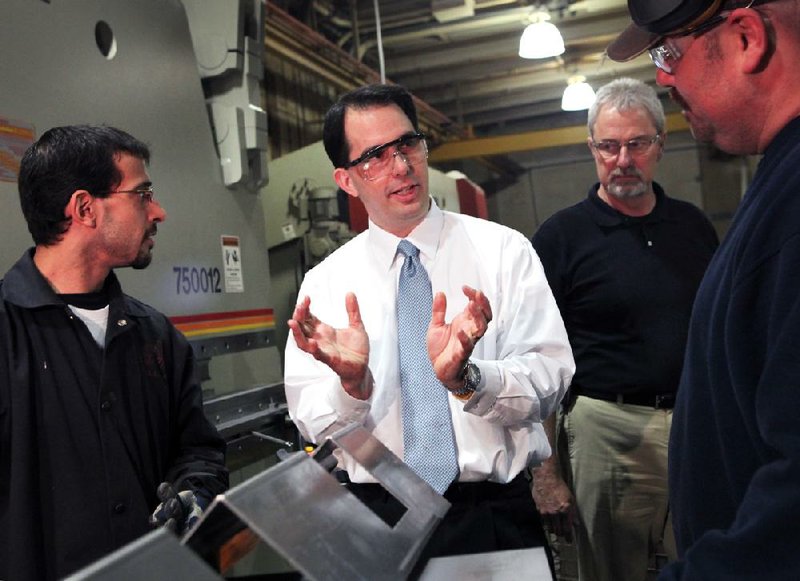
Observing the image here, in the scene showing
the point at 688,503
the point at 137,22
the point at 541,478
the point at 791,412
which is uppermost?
the point at 137,22

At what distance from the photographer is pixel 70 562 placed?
1451 mm

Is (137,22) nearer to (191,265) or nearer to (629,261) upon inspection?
(191,265)

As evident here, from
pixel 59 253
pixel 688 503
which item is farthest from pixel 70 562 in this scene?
pixel 688 503

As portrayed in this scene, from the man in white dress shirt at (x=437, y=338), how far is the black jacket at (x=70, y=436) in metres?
0.30

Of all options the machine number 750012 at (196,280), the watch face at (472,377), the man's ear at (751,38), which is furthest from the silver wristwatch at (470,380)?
the machine number 750012 at (196,280)

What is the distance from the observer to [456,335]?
4.65ft

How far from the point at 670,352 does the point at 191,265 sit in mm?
1366

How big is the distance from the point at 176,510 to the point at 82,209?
0.64 meters

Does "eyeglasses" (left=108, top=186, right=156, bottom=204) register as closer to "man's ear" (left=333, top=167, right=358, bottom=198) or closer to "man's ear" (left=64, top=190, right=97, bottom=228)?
"man's ear" (left=64, top=190, right=97, bottom=228)

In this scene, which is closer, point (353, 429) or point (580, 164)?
point (353, 429)

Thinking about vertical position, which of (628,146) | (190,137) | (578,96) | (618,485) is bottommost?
(618,485)

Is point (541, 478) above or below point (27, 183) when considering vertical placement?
below

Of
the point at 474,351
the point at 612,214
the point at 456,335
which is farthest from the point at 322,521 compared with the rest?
the point at 612,214

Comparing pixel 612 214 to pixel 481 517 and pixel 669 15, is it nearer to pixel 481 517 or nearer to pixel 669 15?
pixel 481 517
